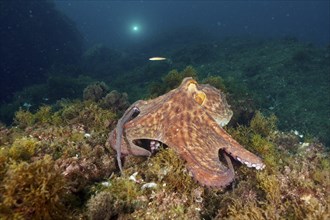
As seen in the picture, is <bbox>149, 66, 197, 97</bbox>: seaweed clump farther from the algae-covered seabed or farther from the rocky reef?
the rocky reef

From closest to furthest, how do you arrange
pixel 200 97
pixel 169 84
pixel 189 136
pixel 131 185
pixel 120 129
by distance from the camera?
pixel 131 185 < pixel 189 136 < pixel 120 129 < pixel 200 97 < pixel 169 84

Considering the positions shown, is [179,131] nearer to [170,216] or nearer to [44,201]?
[170,216]

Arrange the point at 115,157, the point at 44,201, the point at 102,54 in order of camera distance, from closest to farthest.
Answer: the point at 44,201
the point at 115,157
the point at 102,54

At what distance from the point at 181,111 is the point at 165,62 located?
61.6 ft

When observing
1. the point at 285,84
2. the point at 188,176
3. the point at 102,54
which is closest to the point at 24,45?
the point at 102,54

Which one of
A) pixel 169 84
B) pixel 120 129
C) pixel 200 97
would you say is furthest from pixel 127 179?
pixel 169 84

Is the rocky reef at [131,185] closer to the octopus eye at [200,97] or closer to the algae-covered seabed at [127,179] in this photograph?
the algae-covered seabed at [127,179]

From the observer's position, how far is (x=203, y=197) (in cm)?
393

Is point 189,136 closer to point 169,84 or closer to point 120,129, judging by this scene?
point 120,129

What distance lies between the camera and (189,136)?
4.14m

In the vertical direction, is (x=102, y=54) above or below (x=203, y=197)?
below

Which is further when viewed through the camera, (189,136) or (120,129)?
(120,129)

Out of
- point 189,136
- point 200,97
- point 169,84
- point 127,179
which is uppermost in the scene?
point 200,97

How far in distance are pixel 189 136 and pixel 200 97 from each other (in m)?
0.97
